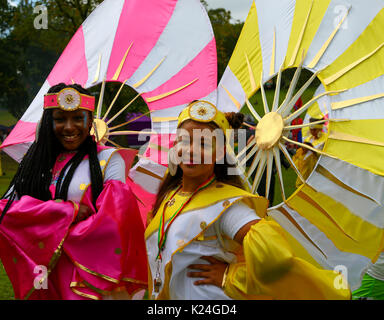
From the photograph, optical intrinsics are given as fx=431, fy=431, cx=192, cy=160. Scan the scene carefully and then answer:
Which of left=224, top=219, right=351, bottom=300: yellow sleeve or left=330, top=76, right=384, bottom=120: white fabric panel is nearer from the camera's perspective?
left=224, top=219, right=351, bottom=300: yellow sleeve

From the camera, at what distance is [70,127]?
2.17 m

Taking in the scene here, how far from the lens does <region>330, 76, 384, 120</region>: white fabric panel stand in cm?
217

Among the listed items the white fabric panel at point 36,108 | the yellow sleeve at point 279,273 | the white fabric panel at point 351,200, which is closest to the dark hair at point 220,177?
the yellow sleeve at point 279,273

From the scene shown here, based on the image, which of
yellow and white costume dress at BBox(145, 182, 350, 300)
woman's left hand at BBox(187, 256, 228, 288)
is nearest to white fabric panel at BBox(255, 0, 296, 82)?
yellow and white costume dress at BBox(145, 182, 350, 300)

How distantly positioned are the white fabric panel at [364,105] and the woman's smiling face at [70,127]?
1.32 meters

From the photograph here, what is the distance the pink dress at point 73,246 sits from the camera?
1.99 meters

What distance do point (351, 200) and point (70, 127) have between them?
1.48 metres

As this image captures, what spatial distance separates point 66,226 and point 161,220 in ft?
1.47

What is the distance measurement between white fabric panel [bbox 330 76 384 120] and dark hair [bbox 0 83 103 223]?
129 cm

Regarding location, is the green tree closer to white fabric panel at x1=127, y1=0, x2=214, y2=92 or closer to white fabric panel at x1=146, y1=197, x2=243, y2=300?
white fabric panel at x1=127, y1=0, x2=214, y2=92

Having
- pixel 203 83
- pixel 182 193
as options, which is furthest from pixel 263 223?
pixel 203 83

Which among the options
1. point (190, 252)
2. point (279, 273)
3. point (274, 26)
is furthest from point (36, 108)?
point (279, 273)

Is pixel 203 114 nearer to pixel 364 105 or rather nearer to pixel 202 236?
pixel 202 236

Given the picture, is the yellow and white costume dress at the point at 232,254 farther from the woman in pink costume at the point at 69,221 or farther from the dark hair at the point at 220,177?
the woman in pink costume at the point at 69,221
